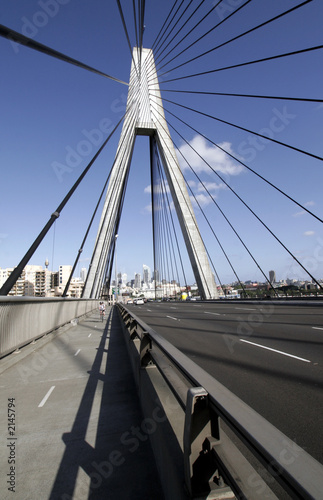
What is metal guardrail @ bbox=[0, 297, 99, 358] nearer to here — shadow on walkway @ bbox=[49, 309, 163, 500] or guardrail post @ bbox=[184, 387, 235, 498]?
shadow on walkway @ bbox=[49, 309, 163, 500]

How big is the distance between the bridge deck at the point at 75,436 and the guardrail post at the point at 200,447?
A: 1.01m

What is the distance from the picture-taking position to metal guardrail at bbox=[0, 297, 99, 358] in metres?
7.46

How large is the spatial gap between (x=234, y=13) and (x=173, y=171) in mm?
17050

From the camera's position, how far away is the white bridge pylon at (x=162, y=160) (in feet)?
85.0

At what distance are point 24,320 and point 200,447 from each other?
329 inches

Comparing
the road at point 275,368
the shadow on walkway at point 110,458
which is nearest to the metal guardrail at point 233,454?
the shadow on walkway at point 110,458

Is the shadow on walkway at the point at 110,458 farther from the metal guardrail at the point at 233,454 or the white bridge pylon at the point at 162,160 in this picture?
the white bridge pylon at the point at 162,160

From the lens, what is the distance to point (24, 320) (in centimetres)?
916

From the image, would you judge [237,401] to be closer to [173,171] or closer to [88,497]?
[88,497]

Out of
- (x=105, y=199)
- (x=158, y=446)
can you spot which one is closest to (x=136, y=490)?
(x=158, y=446)

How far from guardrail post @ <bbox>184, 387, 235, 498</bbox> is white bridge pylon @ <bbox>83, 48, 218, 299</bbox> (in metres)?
23.4

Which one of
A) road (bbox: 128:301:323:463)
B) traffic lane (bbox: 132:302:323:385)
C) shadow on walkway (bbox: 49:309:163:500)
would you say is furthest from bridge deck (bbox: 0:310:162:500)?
traffic lane (bbox: 132:302:323:385)

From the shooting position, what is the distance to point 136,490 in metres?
2.81

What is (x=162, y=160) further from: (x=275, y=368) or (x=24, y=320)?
(x=275, y=368)
